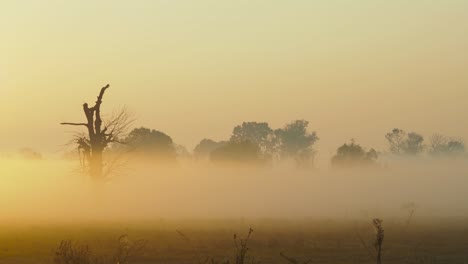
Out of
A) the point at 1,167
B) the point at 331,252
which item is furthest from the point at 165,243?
the point at 1,167

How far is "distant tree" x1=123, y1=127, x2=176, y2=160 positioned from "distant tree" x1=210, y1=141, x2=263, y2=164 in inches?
358

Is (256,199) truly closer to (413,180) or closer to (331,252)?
(413,180)

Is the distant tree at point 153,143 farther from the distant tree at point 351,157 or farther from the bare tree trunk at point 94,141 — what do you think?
the bare tree trunk at point 94,141

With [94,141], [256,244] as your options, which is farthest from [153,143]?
[256,244]

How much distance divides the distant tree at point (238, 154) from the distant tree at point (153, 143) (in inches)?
358

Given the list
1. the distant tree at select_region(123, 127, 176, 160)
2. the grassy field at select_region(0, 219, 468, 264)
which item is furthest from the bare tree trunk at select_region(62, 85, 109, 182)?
the distant tree at select_region(123, 127, 176, 160)

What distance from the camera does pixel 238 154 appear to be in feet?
512

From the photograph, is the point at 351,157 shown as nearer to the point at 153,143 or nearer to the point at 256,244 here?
the point at 153,143

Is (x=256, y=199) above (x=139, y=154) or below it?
below

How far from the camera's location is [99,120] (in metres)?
65.2

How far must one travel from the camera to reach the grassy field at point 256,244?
118 feet

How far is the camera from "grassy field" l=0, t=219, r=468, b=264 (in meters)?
36.0

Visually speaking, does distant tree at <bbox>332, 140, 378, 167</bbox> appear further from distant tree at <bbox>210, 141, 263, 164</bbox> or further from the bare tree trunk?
the bare tree trunk

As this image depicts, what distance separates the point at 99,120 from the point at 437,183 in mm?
104156
